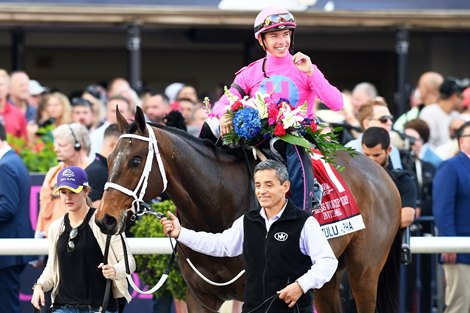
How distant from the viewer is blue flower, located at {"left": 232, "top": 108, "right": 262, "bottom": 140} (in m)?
7.66

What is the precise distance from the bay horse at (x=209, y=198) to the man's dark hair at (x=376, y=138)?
0.90 meters

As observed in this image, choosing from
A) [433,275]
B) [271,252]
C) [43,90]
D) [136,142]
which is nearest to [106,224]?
[136,142]

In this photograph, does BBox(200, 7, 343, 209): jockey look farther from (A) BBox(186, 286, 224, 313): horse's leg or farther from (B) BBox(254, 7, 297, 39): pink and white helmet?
(A) BBox(186, 286, 224, 313): horse's leg

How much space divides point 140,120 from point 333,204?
68.4 inches

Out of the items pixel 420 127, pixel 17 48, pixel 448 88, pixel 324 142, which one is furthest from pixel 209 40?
pixel 324 142

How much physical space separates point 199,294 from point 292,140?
1.19 m

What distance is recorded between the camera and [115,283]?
7.72m

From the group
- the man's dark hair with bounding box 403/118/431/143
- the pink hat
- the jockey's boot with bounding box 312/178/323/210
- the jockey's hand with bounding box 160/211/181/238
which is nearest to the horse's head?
the jockey's hand with bounding box 160/211/181/238

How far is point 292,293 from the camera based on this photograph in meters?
6.45

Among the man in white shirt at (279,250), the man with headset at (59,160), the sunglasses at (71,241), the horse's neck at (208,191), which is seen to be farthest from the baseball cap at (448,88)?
the man in white shirt at (279,250)

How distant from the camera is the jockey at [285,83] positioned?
7.80 metres

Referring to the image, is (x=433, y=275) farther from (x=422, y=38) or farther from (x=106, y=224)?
(x=422, y=38)

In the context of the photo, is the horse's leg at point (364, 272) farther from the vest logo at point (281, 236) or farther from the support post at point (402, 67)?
the support post at point (402, 67)

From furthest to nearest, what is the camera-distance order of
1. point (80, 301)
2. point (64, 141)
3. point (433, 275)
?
1. point (433, 275)
2. point (64, 141)
3. point (80, 301)
